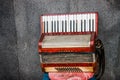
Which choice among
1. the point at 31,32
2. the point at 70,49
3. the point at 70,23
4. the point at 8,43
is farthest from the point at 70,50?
the point at 8,43

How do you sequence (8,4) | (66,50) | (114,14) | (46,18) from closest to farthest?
(66,50) < (46,18) < (114,14) < (8,4)

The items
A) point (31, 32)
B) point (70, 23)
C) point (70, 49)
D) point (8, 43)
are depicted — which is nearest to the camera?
point (70, 49)

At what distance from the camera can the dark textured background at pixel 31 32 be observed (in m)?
4.27

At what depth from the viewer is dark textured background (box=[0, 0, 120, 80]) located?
427cm

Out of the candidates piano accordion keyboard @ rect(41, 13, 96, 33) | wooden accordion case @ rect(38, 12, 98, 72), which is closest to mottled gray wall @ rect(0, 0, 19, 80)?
piano accordion keyboard @ rect(41, 13, 96, 33)

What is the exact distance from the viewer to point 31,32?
4551 millimetres

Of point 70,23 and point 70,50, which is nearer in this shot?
point 70,50

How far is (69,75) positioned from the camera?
3637mm

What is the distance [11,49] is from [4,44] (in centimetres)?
14

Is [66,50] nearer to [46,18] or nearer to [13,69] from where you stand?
[46,18]

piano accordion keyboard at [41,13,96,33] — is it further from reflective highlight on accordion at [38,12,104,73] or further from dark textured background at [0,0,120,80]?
dark textured background at [0,0,120,80]

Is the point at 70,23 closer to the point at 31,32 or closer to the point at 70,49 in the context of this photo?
the point at 70,49

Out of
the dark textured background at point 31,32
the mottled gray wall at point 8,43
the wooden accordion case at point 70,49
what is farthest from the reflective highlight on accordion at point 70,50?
the mottled gray wall at point 8,43

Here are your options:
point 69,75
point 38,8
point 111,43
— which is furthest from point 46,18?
point 111,43
